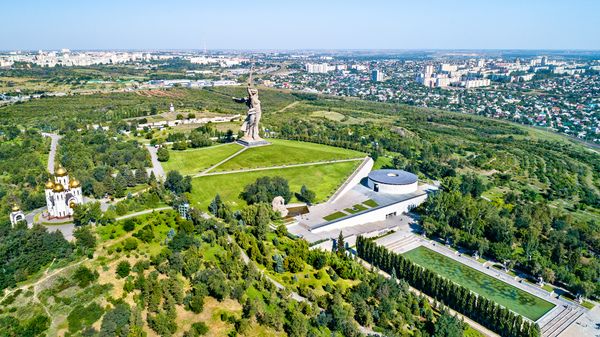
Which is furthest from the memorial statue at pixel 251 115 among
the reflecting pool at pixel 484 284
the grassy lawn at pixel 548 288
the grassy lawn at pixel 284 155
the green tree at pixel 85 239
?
the grassy lawn at pixel 548 288

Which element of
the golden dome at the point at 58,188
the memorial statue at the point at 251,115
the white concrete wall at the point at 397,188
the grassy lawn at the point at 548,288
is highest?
the memorial statue at the point at 251,115

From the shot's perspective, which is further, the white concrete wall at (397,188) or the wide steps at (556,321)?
the white concrete wall at (397,188)

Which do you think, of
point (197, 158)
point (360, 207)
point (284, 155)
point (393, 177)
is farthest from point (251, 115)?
point (360, 207)

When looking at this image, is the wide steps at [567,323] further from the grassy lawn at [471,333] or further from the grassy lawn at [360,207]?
the grassy lawn at [360,207]

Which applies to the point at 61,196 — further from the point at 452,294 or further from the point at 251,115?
the point at 452,294

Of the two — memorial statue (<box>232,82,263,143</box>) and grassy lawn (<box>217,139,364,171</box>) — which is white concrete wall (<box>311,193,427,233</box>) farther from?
memorial statue (<box>232,82,263,143</box>)
